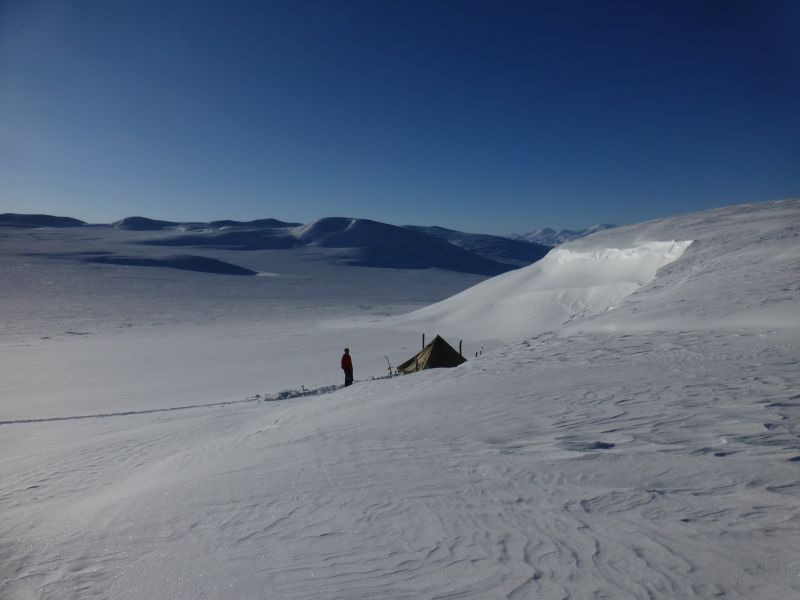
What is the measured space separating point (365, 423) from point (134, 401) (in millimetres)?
9385

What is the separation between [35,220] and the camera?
403 ft

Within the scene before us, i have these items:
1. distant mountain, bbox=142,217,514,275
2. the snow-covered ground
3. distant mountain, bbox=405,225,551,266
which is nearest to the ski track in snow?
the snow-covered ground

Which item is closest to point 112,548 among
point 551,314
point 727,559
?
point 727,559

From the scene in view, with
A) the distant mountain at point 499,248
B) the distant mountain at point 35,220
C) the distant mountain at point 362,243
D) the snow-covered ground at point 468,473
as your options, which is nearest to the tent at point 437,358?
the snow-covered ground at point 468,473

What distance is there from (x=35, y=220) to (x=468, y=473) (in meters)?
147

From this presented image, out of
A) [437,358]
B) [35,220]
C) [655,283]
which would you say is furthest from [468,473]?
[35,220]

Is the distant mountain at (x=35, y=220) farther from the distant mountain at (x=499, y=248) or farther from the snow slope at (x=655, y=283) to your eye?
the snow slope at (x=655, y=283)

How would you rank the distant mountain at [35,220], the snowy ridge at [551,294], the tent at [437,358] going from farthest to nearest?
the distant mountain at [35,220] → the snowy ridge at [551,294] → the tent at [437,358]

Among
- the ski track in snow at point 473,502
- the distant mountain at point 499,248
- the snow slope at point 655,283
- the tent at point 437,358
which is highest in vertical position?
the distant mountain at point 499,248

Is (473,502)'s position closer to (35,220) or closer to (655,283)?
(655,283)

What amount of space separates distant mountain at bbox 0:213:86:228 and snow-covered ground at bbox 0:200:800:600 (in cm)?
12594

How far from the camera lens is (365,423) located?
7.18 meters

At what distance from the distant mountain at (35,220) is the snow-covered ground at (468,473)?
12594 cm

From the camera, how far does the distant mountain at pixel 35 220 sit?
11579 cm
